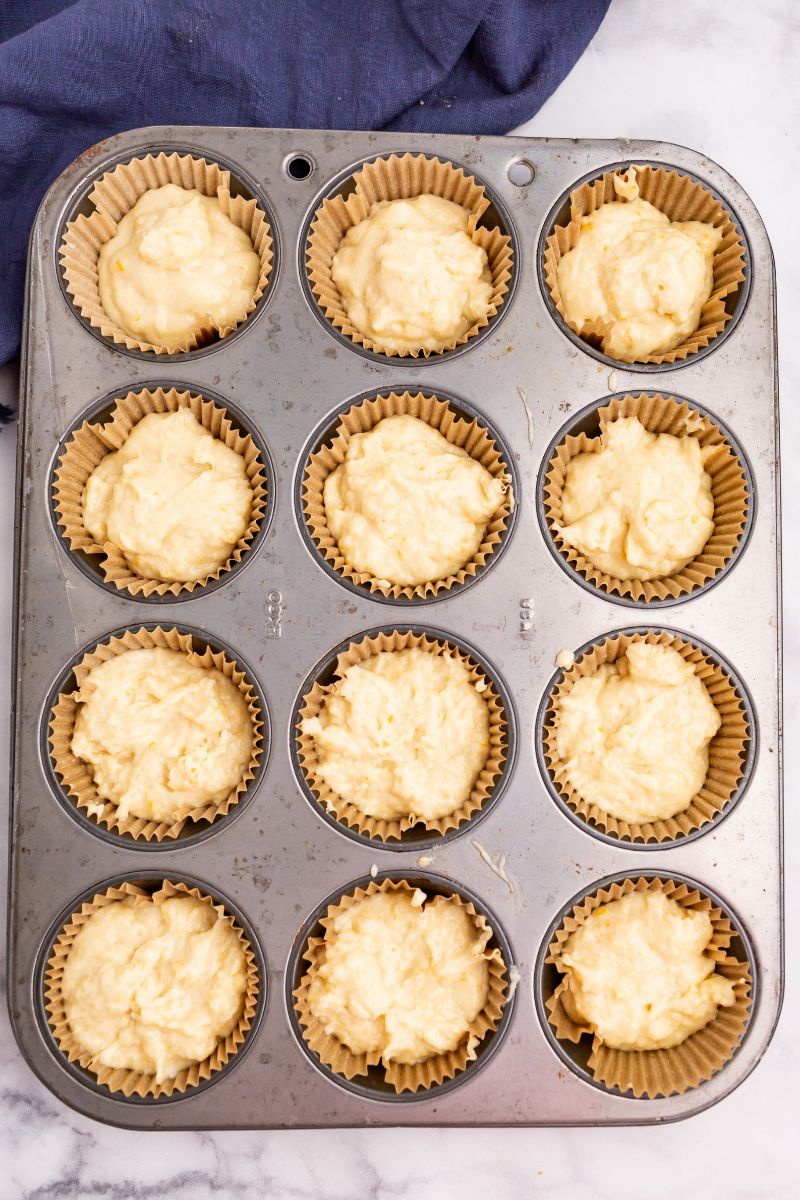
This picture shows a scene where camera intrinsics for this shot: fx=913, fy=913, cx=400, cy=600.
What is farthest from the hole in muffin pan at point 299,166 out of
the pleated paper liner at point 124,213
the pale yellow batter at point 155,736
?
the pale yellow batter at point 155,736

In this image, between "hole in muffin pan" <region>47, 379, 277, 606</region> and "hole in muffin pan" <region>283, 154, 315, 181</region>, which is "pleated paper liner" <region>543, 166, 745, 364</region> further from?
"hole in muffin pan" <region>47, 379, 277, 606</region>

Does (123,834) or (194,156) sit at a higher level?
(194,156)

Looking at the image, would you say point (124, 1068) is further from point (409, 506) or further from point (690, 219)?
point (690, 219)

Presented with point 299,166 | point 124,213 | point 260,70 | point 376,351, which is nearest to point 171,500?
point 376,351

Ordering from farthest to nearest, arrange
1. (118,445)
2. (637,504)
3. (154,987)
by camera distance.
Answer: (118,445), (637,504), (154,987)

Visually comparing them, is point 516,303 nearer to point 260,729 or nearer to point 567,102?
point 567,102

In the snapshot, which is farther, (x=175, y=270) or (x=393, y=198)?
(x=393, y=198)

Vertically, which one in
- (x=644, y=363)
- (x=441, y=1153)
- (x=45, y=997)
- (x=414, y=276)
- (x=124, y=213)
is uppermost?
(x=124, y=213)
